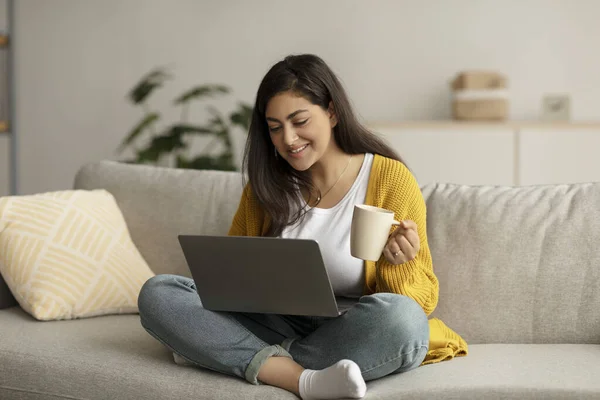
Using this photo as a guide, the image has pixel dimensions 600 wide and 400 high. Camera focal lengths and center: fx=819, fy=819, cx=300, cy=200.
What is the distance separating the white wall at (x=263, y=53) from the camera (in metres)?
Result: 4.32

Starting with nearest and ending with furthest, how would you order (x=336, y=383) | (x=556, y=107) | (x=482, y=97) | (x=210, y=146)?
1. (x=336, y=383)
2. (x=482, y=97)
3. (x=556, y=107)
4. (x=210, y=146)

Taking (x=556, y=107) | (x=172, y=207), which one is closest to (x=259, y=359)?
(x=172, y=207)

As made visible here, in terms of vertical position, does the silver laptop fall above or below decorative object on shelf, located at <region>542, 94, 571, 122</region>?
below

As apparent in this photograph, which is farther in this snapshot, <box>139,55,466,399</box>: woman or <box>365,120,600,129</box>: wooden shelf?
<box>365,120,600,129</box>: wooden shelf

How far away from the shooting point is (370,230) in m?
1.74

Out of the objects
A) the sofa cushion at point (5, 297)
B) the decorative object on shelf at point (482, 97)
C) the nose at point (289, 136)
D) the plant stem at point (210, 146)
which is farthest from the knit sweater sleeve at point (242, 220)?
the plant stem at point (210, 146)

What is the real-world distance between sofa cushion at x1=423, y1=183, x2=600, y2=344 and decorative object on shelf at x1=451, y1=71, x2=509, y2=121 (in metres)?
1.80

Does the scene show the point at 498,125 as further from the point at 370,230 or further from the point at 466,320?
the point at 370,230

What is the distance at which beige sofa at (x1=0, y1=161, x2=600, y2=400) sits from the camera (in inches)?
70.1

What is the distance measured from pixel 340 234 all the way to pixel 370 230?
0.33 meters

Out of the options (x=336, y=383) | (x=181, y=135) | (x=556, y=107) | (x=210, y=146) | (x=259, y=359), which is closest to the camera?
(x=336, y=383)

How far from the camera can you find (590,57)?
14.0ft

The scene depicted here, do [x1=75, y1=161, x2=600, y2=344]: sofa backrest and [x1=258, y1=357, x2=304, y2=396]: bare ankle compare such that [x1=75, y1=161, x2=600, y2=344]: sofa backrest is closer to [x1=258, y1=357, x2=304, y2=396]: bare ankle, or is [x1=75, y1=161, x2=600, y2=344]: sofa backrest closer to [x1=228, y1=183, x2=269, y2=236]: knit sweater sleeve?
[x1=228, y1=183, x2=269, y2=236]: knit sweater sleeve

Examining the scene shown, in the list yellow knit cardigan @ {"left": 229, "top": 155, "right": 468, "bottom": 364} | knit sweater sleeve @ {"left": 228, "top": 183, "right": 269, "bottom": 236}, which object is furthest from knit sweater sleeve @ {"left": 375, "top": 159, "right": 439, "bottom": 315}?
knit sweater sleeve @ {"left": 228, "top": 183, "right": 269, "bottom": 236}
